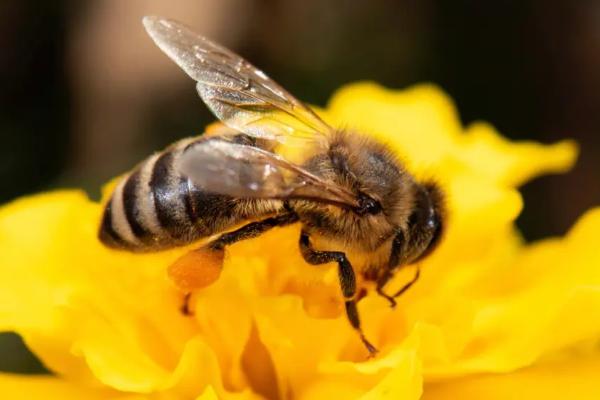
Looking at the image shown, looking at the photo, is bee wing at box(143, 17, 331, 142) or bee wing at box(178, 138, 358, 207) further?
bee wing at box(143, 17, 331, 142)

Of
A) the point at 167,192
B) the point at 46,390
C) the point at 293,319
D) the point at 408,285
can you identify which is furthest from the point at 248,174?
the point at 46,390

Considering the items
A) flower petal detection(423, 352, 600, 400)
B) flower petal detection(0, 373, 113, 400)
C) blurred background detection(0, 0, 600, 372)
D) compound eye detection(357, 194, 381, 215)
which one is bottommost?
blurred background detection(0, 0, 600, 372)

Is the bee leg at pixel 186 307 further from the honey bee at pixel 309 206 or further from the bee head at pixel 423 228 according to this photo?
the bee head at pixel 423 228

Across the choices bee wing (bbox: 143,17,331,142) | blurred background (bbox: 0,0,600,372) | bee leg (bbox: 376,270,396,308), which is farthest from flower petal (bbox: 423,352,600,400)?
blurred background (bbox: 0,0,600,372)

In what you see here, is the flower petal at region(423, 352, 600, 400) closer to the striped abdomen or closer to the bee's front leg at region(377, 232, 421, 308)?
the bee's front leg at region(377, 232, 421, 308)

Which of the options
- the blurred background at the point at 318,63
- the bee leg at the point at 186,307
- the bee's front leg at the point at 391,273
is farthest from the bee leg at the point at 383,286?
the blurred background at the point at 318,63

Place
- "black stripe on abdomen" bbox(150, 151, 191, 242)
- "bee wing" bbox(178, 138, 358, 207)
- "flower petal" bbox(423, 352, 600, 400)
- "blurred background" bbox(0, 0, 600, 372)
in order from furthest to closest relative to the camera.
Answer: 1. "blurred background" bbox(0, 0, 600, 372)
2. "flower petal" bbox(423, 352, 600, 400)
3. "black stripe on abdomen" bbox(150, 151, 191, 242)
4. "bee wing" bbox(178, 138, 358, 207)
